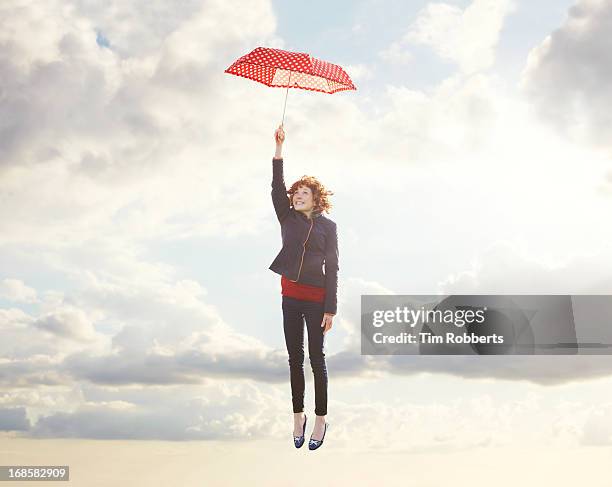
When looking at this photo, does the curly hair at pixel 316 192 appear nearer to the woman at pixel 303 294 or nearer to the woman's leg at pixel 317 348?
the woman at pixel 303 294

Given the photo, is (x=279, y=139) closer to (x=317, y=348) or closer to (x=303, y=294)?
(x=303, y=294)

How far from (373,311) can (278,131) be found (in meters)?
4.92

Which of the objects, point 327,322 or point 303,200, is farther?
point 303,200

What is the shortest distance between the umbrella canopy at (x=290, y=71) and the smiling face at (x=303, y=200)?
5.57 ft

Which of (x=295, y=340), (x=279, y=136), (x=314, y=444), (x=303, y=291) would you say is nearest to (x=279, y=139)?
(x=279, y=136)

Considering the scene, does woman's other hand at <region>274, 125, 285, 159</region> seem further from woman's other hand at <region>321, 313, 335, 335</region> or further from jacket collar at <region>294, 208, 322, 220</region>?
woman's other hand at <region>321, 313, 335, 335</region>

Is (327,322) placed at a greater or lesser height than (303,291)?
lesser

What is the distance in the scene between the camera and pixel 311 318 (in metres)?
10.2

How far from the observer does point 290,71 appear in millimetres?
10961

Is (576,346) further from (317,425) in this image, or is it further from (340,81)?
(340,81)

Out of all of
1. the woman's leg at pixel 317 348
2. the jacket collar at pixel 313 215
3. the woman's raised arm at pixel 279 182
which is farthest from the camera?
the jacket collar at pixel 313 215

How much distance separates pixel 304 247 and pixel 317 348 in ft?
4.99

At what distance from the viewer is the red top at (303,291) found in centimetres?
1026

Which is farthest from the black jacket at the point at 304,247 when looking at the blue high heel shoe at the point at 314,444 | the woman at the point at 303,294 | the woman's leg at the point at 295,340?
the blue high heel shoe at the point at 314,444
